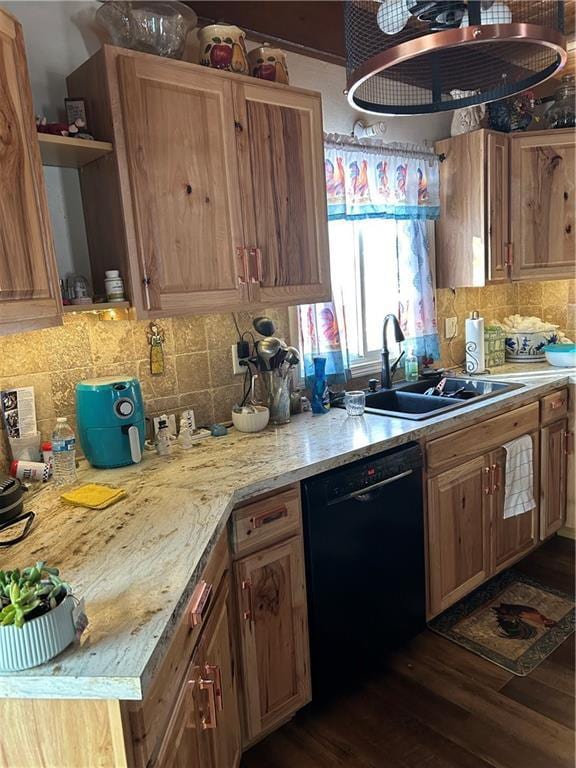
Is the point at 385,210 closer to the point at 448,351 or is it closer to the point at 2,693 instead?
the point at 448,351

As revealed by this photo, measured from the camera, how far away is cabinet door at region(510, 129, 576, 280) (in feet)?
10.0

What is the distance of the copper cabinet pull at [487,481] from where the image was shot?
2.50 metres

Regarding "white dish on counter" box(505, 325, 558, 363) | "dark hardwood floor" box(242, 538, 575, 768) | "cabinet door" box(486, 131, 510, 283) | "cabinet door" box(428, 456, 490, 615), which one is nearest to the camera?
"dark hardwood floor" box(242, 538, 575, 768)

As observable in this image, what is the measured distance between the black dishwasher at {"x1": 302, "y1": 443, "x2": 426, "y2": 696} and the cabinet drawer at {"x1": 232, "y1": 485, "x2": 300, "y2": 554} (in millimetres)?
48

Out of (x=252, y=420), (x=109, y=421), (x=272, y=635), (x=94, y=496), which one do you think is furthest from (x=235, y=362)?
(x=272, y=635)

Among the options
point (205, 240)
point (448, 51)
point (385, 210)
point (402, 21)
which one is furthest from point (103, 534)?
point (385, 210)

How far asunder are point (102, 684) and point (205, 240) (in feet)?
4.59

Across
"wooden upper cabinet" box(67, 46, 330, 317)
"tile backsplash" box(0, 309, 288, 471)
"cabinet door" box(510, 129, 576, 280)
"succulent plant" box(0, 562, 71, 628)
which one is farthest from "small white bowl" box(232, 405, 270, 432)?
"cabinet door" box(510, 129, 576, 280)

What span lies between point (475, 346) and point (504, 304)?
0.73m

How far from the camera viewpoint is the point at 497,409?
8.14ft

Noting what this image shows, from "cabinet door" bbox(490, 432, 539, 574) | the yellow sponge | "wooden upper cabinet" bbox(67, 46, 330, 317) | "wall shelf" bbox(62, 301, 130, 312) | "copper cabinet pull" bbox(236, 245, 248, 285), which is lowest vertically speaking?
"cabinet door" bbox(490, 432, 539, 574)

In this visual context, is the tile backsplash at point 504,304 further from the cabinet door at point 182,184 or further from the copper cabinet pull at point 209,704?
the copper cabinet pull at point 209,704

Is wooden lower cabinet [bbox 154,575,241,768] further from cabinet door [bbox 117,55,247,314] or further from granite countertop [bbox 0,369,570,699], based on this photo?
cabinet door [bbox 117,55,247,314]

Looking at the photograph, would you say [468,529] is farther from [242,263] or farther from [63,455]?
[63,455]
